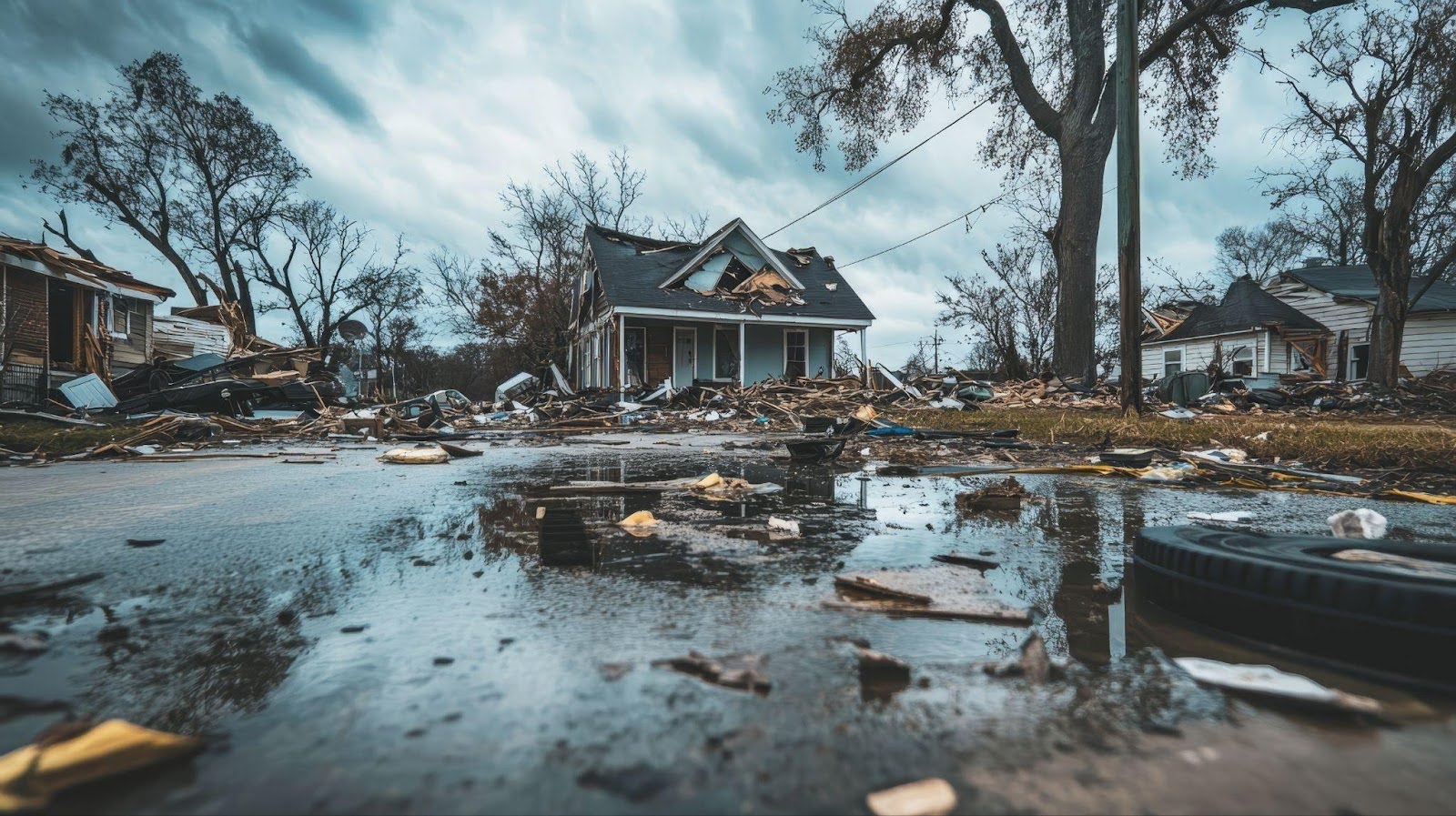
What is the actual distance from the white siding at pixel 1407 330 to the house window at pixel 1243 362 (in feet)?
7.91

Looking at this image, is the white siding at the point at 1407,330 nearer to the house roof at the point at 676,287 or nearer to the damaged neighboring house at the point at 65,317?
the house roof at the point at 676,287

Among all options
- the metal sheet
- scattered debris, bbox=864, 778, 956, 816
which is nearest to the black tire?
scattered debris, bbox=864, 778, 956, 816

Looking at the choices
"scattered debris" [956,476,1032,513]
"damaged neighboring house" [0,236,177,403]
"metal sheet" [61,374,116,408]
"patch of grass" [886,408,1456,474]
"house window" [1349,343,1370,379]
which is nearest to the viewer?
"scattered debris" [956,476,1032,513]

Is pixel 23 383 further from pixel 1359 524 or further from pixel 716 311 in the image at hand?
pixel 1359 524

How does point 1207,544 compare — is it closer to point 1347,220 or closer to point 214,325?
point 214,325

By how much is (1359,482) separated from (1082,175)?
38.4 ft

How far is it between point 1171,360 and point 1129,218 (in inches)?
1068

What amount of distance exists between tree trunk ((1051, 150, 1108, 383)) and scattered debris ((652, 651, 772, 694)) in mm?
13762

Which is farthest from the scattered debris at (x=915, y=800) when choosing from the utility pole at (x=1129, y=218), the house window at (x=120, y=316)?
the house window at (x=120, y=316)

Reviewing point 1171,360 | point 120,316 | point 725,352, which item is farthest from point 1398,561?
point 1171,360

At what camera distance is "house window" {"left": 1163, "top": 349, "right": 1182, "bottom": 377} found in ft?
95.6

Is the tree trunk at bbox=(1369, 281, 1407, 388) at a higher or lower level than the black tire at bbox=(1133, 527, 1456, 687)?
higher

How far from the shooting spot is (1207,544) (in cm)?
145

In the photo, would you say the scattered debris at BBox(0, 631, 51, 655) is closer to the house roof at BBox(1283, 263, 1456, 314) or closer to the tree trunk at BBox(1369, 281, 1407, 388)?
the tree trunk at BBox(1369, 281, 1407, 388)
